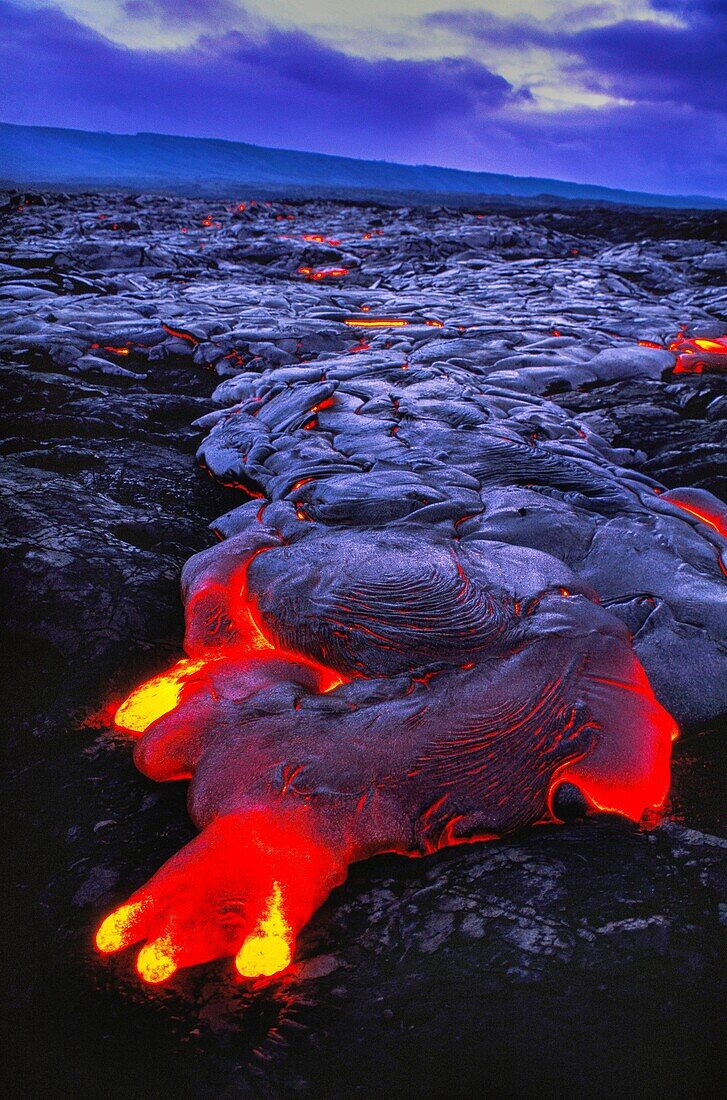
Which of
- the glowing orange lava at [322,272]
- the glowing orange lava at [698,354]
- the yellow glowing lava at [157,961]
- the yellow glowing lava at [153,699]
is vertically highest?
the glowing orange lava at [322,272]

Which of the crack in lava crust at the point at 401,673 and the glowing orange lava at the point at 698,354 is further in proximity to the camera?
the glowing orange lava at the point at 698,354

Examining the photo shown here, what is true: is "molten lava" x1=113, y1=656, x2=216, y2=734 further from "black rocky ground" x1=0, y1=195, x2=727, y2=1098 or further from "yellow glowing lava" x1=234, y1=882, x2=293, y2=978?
"yellow glowing lava" x1=234, y1=882, x2=293, y2=978

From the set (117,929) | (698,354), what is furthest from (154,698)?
(698,354)

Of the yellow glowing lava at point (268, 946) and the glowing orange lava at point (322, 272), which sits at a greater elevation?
the glowing orange lava at point (322, 272)

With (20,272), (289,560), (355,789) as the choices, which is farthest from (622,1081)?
(20,272)

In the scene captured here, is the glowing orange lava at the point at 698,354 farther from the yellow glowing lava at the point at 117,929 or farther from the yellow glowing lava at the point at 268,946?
the yellow glowing lava at the point at 117,929

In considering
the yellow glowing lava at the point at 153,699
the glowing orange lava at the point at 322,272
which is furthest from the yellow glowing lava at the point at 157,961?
the glowing orange lava at the point at 322,272

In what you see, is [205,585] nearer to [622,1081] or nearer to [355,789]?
[355,789]
